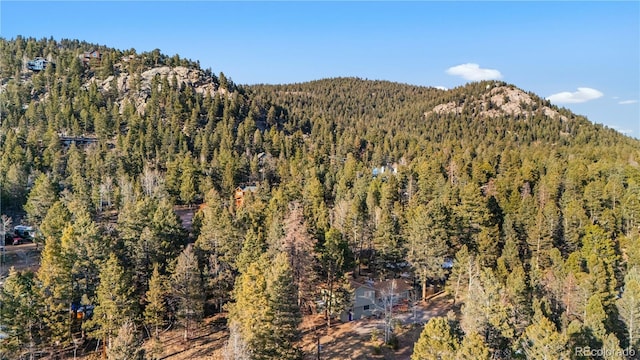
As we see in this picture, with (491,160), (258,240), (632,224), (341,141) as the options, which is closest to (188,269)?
(258,240)

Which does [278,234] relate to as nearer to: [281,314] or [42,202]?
[281,314]

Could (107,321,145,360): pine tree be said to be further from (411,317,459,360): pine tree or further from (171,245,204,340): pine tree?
(411,317,459,360): pine tree

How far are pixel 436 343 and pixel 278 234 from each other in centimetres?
1858

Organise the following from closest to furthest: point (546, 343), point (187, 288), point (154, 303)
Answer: point (546, 343) < point (154, 303) < point (187, 288)

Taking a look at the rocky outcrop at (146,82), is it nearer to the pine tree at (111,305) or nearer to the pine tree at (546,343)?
the pine tree at (111,305)

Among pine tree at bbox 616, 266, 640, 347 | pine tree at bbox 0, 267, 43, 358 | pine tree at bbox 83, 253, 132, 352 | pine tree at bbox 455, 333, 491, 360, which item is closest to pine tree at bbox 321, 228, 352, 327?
pine tree at bbox 83, 253, 132, 352

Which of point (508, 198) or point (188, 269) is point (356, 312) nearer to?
point (188, 269)

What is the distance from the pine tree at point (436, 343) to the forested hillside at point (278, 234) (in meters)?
0.09

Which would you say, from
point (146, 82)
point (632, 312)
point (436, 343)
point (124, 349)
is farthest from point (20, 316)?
point (146, 82)

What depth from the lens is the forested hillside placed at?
2875 centimetres

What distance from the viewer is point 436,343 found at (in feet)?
81.2

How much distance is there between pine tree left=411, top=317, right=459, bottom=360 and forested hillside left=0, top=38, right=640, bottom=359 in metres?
0.09

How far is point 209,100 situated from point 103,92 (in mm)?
32944

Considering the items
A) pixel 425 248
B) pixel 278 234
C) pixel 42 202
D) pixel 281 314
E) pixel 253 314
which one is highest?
pixel 42 202
